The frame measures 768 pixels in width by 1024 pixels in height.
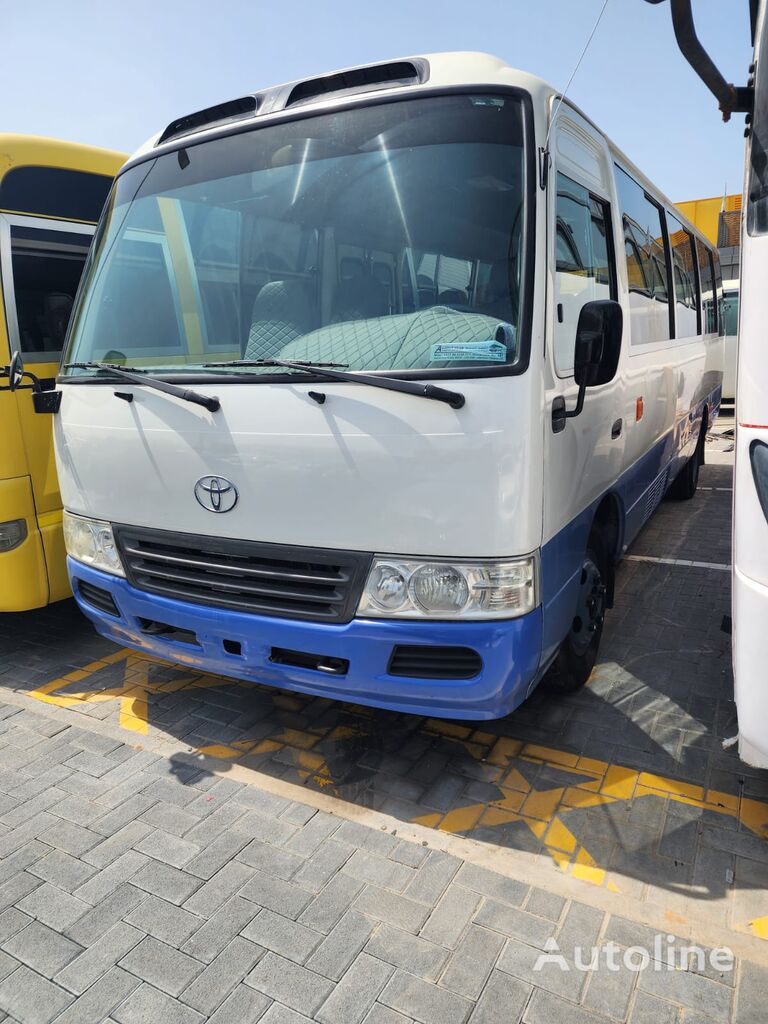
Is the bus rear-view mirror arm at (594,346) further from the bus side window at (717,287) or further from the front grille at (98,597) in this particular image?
the bus side window at (717,287)

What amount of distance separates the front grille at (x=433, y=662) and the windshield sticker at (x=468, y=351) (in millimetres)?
1005

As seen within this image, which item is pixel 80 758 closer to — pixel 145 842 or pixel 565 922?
pixel 145 842

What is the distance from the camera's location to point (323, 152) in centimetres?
276

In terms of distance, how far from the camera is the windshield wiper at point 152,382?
272cm

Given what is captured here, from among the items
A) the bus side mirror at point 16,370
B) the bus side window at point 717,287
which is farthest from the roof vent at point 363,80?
the bus side window at point 717,287

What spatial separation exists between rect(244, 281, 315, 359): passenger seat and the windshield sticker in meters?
0.56

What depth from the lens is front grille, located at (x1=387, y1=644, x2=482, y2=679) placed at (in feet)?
8.35

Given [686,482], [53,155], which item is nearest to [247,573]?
[53,155]

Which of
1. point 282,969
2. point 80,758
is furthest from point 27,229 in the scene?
point 282,969

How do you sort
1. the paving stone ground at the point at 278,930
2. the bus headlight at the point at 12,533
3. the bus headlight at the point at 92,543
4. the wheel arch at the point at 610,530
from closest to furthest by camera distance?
→ the paving stone ground at the point at 278,930
the bus headlight at the point at 92,543
the wheel arch at the point at 610,530
the bus headlight at the point at 12,533

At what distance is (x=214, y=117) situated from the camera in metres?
3.14

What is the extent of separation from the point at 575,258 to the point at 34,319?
3.19m

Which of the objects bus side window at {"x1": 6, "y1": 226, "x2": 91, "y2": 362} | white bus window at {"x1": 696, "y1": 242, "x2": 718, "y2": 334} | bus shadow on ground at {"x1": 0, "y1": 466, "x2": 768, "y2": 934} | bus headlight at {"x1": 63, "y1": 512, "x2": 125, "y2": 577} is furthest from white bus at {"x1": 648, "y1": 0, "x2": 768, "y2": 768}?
white bus window at {"x1": 696, "y1": 242, "x2": 718, "y2": 334}

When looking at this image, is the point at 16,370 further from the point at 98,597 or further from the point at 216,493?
the point at 216,493
